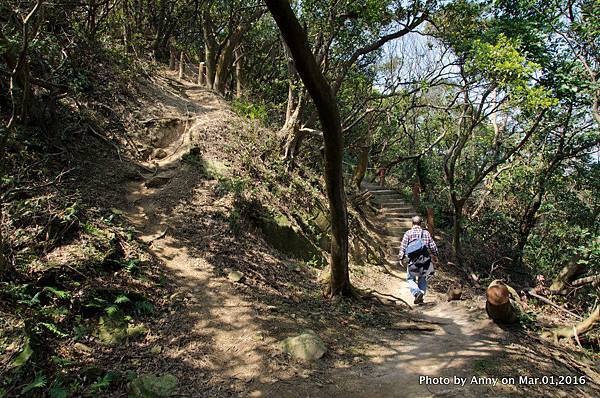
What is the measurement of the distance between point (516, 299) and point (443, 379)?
3684 mm

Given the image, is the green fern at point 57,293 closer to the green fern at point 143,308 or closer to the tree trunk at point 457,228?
the green fern at point 143,308

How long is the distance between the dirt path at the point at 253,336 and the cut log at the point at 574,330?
1150mm

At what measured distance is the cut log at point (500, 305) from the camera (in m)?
5.56

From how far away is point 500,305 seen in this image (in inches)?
222

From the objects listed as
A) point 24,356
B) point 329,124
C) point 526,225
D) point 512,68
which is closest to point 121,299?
point 24,356

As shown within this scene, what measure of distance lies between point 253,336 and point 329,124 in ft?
10.4

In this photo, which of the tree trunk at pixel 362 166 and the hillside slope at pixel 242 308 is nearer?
the hillside slope at pixel 242 308

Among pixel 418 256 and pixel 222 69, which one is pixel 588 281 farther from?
pixel 222 69

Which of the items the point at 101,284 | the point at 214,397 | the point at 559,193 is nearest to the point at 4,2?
the point at 101,284

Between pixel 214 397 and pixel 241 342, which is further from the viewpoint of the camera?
pixel 241 342

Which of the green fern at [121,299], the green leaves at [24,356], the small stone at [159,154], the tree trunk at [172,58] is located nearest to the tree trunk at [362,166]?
the small stone at [159,154]

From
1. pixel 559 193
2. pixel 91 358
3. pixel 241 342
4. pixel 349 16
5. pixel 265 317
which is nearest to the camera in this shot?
pixel 91 358

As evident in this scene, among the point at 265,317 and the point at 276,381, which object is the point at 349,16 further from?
the point at 276,381

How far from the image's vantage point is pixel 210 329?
478 centimetres
